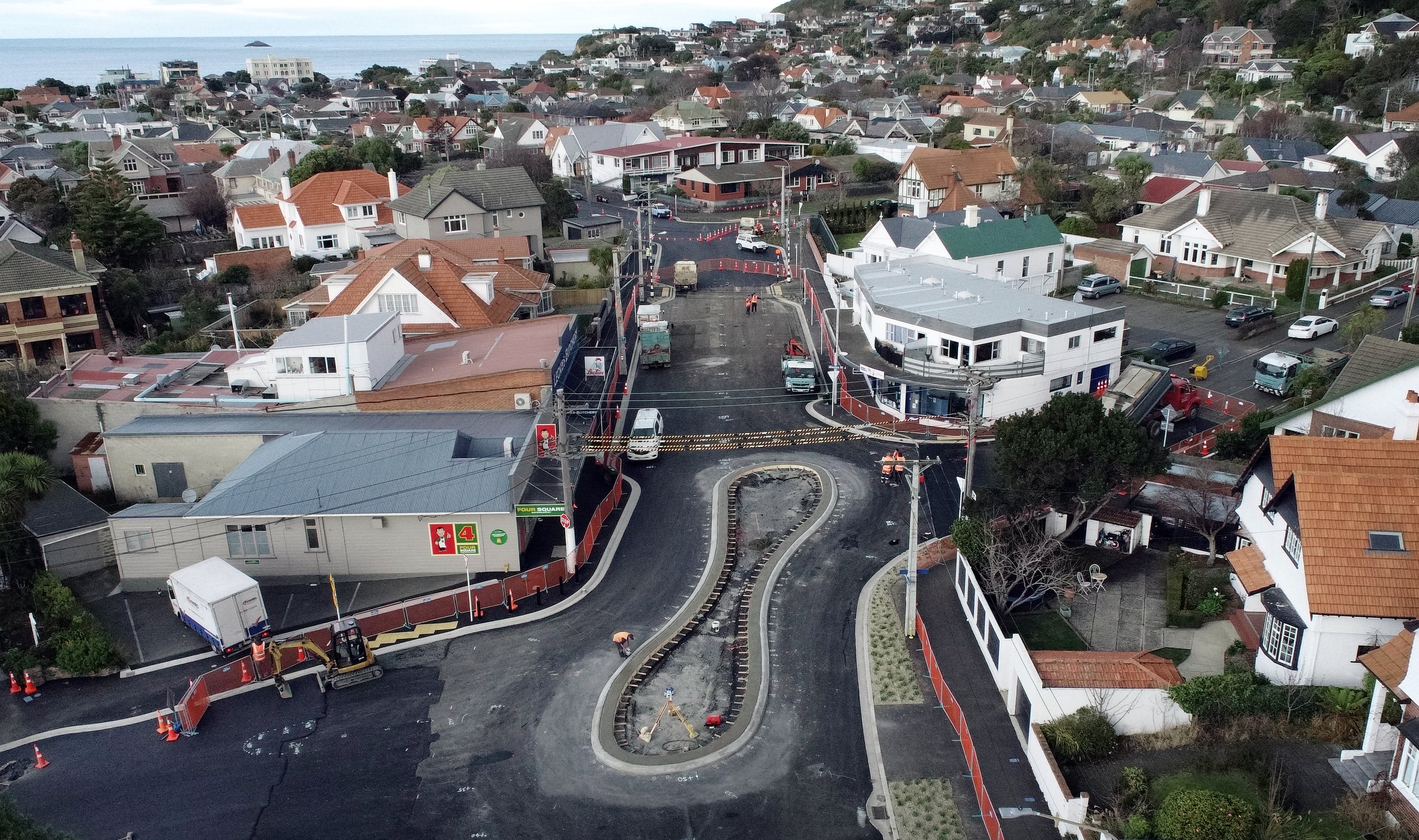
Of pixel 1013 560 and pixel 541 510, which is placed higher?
pixel 541 510

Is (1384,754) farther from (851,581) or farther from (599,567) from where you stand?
(599,567)

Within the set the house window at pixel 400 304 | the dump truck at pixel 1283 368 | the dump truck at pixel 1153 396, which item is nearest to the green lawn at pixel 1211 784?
the dump truck at pixel 1153 396

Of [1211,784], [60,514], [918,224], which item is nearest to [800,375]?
[918,224]

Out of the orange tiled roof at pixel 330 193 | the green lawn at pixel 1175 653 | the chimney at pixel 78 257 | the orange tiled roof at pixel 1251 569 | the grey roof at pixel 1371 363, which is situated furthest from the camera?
the orange tiled roof at pixel 330 193

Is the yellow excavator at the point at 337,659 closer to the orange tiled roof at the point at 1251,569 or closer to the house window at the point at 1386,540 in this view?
the orange tiled roof at the point at 1251,569

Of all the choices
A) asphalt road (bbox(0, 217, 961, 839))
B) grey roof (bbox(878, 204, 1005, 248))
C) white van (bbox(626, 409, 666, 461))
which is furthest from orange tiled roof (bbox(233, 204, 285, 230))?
asphalt road (bbox(0, 217, 961, 839))

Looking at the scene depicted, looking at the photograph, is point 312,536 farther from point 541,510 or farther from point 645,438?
point 645,438

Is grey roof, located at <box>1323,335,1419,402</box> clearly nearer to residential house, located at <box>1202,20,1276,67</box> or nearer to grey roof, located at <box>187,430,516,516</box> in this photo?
grey roof, located at <box>187,430,516,516</box>
